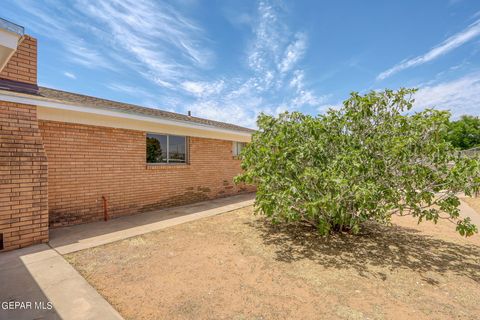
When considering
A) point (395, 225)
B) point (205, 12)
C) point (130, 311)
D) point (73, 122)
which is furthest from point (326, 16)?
point (130, 311)

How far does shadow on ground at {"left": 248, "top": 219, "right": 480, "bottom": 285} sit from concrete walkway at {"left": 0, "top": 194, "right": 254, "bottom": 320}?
117 inches

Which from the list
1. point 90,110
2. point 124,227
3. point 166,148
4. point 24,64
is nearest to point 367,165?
point 124,227

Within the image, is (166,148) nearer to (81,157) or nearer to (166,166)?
(166,166)

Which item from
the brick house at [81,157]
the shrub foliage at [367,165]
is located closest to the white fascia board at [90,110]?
the brick house at [81,157]

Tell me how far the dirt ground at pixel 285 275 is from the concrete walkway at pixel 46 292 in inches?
7.0

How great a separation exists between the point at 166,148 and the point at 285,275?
20.9ft

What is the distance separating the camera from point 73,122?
6.08 meters

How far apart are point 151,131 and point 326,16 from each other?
7.16 metres

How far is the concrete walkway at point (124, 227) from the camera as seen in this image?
4.75 meters

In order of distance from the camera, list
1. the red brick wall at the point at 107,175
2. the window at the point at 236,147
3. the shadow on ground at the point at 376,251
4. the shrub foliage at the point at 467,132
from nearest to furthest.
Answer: the shadow on ground at the point at 376,251 → the red brick wall at the point at 107,175 → the window at the point at 236,147 → the shrub foliage at the point at 467,132

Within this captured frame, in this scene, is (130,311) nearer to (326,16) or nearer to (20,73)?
(20,73)

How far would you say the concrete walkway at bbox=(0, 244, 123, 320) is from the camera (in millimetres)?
2504

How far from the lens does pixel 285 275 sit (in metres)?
3.55

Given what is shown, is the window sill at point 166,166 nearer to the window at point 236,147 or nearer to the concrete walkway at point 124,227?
the concrete walkway at point 124,227
